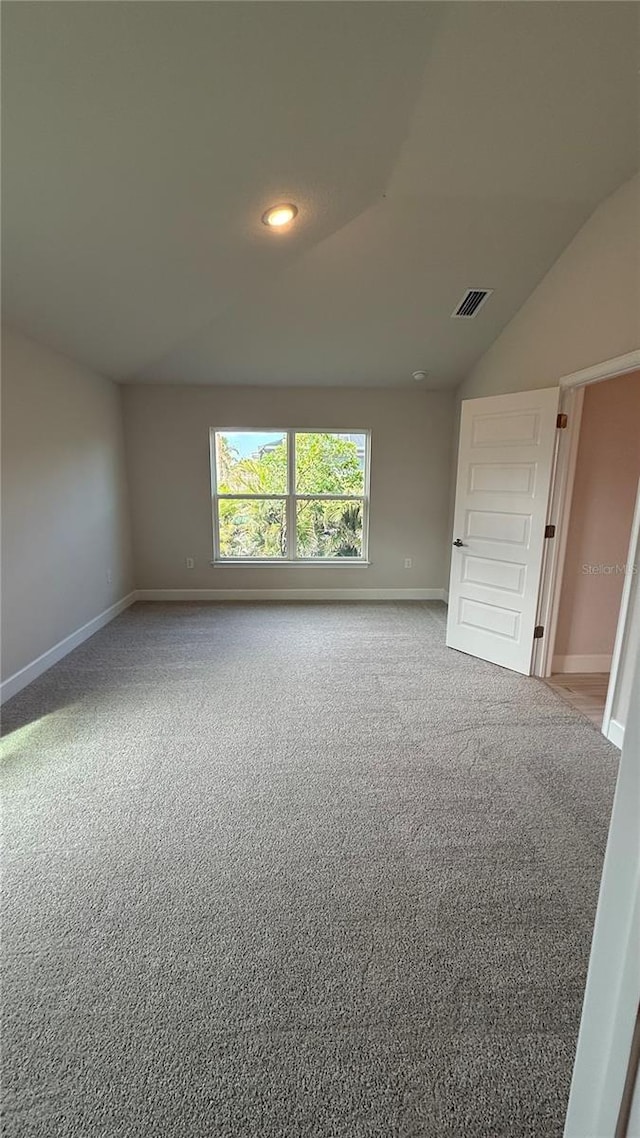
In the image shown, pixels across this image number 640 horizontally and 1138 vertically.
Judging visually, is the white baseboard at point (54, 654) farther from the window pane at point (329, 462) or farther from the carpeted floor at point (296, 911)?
the window pane at point (329, 462)

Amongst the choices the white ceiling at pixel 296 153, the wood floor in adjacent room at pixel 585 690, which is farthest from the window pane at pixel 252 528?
the wood floor in adjacent room at pixel 585 690

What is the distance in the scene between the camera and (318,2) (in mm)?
1489

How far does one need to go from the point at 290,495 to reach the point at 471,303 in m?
2.45

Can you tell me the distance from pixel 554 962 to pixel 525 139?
10.9 feet

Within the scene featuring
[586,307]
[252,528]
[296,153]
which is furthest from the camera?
[252,528]

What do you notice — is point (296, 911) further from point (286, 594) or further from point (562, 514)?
point (286, 594)

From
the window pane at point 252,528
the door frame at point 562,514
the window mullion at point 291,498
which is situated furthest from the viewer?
the window pane at point 252,528

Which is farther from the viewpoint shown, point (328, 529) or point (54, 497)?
point (328, 529)

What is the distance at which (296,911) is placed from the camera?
4.87 feet

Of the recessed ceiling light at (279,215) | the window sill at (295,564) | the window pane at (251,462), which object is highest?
the recessed ceiling light at (279,215)

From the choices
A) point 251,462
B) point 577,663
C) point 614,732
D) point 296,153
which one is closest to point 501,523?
point 577,663

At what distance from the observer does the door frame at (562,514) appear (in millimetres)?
2535

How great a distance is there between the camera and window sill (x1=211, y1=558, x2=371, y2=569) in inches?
200

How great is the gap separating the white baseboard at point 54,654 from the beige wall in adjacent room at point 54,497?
5cm
